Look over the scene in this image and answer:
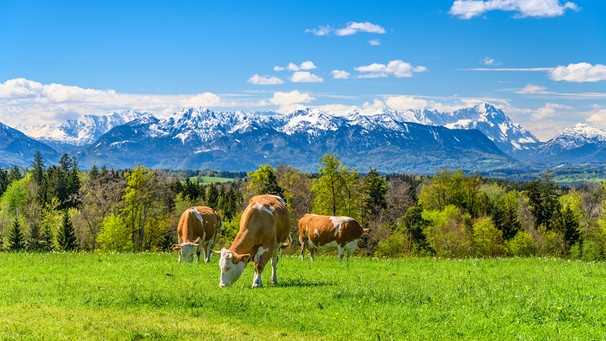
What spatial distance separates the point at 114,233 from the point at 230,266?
193 ft

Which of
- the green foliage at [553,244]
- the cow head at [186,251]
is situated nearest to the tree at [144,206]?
the cow head at [186,251]

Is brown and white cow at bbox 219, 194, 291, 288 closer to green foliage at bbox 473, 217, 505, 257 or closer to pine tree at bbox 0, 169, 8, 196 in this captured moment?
green foliage at bbox 473, 217, 505, 257

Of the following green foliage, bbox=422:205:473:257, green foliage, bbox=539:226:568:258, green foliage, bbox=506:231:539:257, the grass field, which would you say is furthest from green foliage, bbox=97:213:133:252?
green foliage, bbox=539:226:568:258

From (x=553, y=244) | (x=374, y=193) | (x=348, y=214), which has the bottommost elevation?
(x=553, y=244)

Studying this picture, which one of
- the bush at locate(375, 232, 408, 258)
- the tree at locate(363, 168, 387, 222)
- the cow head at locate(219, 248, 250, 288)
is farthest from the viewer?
the tree at locate(363, 168, 387, 222)

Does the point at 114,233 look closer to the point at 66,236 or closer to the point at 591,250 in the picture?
the point at 66,236

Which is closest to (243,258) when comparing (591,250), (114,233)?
(114,233)

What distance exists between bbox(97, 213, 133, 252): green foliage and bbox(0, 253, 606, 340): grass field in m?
49.8

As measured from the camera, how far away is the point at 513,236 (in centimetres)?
8906

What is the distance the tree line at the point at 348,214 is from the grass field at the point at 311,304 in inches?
1621

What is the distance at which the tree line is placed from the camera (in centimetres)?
7181

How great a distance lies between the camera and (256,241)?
2098 cm

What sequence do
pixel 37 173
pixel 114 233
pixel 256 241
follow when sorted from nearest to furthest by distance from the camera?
pixel 256 241
pixel 114 233
pixel 37 173

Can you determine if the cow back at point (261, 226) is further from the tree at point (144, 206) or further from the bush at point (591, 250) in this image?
the bush at point (591, 250)
